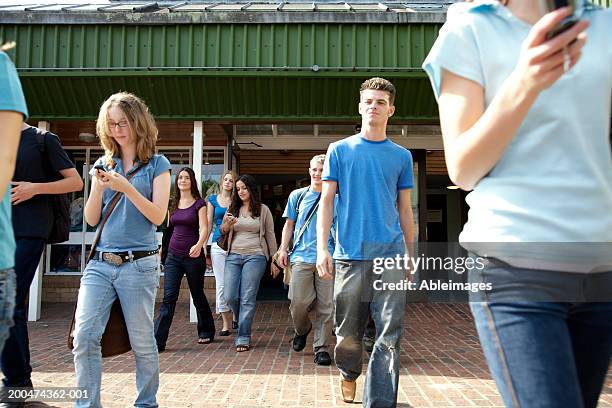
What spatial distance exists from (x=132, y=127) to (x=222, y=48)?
4.04 m

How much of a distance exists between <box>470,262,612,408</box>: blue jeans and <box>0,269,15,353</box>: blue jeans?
1.42 metres

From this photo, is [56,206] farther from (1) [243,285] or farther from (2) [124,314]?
(1) [243,285]

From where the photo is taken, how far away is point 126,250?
3.02m

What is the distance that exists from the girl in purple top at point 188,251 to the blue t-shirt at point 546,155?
15.3 ft

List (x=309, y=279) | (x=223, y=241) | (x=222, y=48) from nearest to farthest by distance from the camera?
(x=309, y=279) < (x=223, y=241) < (x=222, y=48)

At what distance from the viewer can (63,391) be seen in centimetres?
359

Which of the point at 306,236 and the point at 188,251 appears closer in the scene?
the point at 306,236

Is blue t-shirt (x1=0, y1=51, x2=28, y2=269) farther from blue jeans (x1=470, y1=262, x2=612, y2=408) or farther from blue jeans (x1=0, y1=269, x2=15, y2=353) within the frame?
blue jeans (x1=470, y1=262, x2=612, y2=408)

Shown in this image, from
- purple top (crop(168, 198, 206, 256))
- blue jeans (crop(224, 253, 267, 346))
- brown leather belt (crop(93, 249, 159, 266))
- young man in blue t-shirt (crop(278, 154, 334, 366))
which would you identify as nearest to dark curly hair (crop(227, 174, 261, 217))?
purple top (crop(168, 198, 206, 256))

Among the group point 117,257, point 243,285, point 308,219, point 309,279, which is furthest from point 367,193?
point 243,285

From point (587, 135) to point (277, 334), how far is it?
18.6 feet

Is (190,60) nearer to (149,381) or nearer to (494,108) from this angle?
(149,381)

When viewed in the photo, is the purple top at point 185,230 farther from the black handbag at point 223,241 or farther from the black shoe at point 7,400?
the black shoe at point 7,400

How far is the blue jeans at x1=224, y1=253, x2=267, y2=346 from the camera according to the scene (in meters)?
5.51
